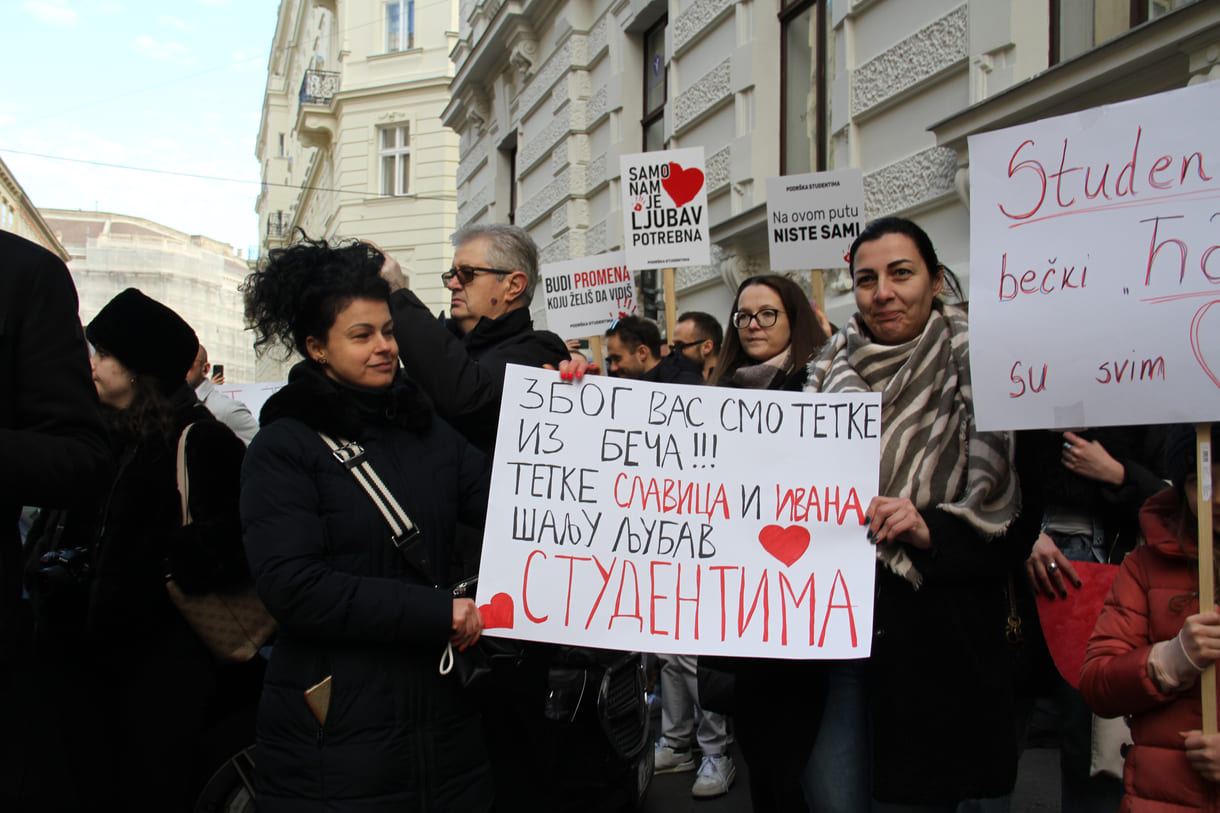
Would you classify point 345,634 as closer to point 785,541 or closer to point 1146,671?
point 785,541

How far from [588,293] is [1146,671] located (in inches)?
227

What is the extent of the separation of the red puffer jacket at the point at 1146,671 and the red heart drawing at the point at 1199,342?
292mm

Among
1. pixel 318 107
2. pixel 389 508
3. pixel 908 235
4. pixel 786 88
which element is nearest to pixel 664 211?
pixel 786 88

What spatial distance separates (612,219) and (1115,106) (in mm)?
9608

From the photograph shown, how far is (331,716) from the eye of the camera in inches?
85.4

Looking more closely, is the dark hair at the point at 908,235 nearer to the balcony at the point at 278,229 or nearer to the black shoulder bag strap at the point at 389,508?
the black shoulder bag strap at the point at 389,508

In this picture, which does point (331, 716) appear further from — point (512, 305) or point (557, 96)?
point (557, 96)

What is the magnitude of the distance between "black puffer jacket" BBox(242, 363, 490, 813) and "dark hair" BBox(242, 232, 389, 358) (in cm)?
17

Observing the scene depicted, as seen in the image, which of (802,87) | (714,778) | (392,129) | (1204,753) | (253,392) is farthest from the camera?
(392,129)

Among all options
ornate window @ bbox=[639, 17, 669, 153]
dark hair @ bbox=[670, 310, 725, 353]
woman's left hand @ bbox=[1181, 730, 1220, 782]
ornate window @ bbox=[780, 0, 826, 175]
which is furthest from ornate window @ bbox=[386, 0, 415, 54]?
woman's left hand @ bbox=[1181, 730, 1220, 782]

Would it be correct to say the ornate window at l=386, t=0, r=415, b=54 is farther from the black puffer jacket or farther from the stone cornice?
the black puffer jacket

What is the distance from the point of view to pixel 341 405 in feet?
7.66

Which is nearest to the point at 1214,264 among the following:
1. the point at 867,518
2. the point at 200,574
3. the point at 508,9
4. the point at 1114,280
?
the point at 1114,280

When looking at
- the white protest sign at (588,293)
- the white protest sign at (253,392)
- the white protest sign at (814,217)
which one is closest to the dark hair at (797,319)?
the white protest sign at (814,217)
